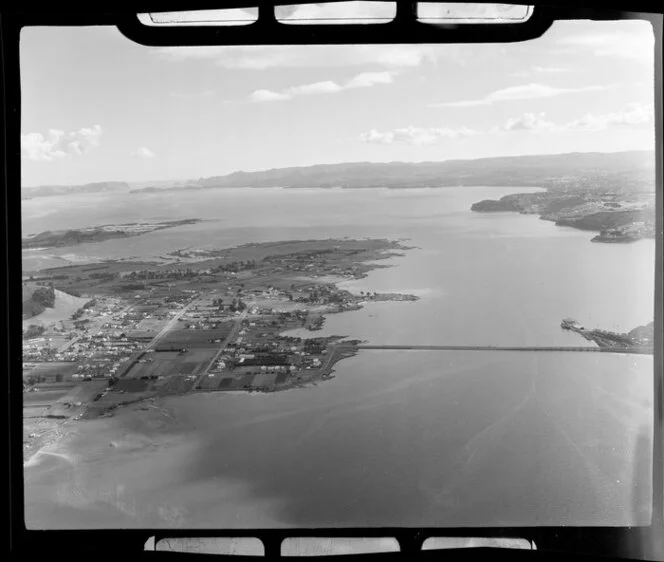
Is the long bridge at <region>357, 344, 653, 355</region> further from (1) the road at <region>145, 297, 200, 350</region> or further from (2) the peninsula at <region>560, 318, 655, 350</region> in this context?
(1) the road at <region>145, 297, 200, 350</region>

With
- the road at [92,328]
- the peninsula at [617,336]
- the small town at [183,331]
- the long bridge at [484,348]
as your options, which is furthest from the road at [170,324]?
the peninsula at [617,336]

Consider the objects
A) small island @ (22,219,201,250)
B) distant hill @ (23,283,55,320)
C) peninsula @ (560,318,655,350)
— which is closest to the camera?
peninsula @ (560,318,655,350)

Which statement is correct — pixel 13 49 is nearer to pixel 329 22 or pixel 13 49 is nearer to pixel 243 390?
pixel 329 22

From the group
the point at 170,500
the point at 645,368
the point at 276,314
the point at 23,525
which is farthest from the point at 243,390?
the point at 645,368

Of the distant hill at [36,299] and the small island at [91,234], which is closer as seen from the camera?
the distant hill at [36,299]

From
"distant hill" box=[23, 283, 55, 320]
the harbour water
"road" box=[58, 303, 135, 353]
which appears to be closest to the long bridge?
the harbour water

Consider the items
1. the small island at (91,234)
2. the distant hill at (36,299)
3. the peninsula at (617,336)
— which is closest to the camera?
the peninsula at (617,336)

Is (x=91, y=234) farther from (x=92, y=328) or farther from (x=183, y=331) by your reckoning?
(x=183, y=331)

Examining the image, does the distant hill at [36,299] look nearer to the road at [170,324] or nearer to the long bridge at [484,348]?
the road at [170,324]

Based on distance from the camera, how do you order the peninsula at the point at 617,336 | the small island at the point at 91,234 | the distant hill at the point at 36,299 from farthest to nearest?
the small island at the point at 91,234, the distant hill at the point at 36,299, the peninsula at the point at 617,336
